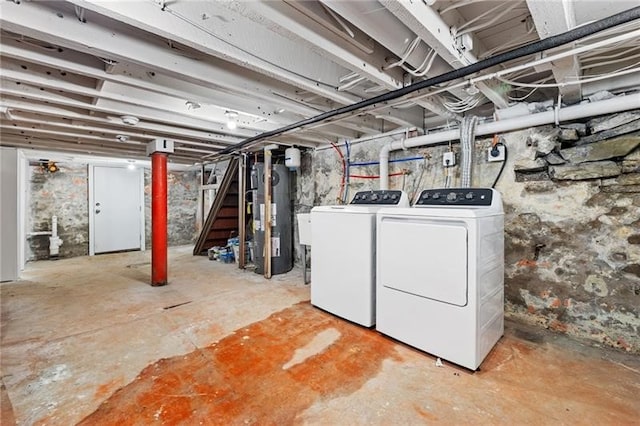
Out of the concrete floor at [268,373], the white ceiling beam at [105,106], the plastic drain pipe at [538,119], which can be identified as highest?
the white ceiling beam at [105,106]

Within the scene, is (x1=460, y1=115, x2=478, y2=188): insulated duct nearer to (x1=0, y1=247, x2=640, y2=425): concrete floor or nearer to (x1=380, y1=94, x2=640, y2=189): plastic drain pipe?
(x1=380, y1=94, x2=640, y2=189): plastic drain pipe

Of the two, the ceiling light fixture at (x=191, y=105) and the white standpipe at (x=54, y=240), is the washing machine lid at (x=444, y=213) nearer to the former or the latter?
the ceiling light fixture at (x=191, y=105)

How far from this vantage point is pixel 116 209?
6.44m

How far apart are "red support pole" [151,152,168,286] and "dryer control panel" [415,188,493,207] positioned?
3404 millimetres

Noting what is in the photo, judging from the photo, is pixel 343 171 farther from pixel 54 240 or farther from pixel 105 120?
pixel 54 240

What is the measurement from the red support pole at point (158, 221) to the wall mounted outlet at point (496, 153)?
13.3ft

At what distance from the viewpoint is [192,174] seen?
25.0 ft

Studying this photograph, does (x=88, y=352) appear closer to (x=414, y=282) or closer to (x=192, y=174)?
(x=414, y=282)

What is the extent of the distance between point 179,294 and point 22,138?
3223 millimetres

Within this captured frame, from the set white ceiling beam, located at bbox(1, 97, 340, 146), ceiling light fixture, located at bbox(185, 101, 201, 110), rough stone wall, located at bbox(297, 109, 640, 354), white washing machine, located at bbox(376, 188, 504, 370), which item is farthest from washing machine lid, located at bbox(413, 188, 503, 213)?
ceiling light fixture, located at bbox(185, 101, 201, 110)

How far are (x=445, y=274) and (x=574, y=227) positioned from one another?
1300 mm

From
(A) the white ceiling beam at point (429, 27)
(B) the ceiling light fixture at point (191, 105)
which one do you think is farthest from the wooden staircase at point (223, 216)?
(A) the white ceiling beam at point (429, 27)

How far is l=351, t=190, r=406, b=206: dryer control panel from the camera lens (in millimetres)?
2727

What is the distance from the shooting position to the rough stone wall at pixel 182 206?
7.29m
